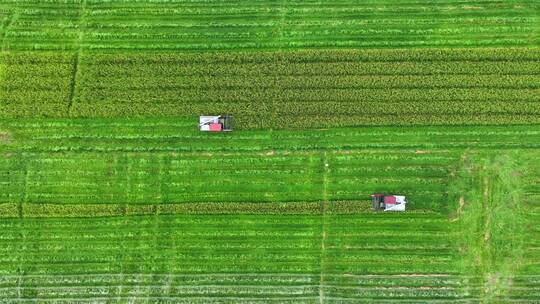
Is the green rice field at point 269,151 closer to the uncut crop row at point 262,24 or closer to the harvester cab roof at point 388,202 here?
the uncut crop row at point 262,24

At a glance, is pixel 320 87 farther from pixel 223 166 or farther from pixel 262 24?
pixel 223 166

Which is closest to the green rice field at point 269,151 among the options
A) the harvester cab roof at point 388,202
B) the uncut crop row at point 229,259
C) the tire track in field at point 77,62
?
the uncut crop row at point 229,259

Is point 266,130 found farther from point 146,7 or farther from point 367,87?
point 146,7

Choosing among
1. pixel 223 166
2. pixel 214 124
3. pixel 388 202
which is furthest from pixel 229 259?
pixel 388 202

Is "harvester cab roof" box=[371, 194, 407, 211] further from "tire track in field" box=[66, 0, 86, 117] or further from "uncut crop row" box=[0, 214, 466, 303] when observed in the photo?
"tire track in field" box=[66, 0, 86, 117]

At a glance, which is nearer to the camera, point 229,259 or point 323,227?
point 229,259

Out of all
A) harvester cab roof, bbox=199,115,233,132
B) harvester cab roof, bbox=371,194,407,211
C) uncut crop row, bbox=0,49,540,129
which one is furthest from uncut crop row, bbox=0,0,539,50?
harvester cab roof, bbox=371,194,407,211

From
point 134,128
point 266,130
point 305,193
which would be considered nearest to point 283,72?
point 266,130
